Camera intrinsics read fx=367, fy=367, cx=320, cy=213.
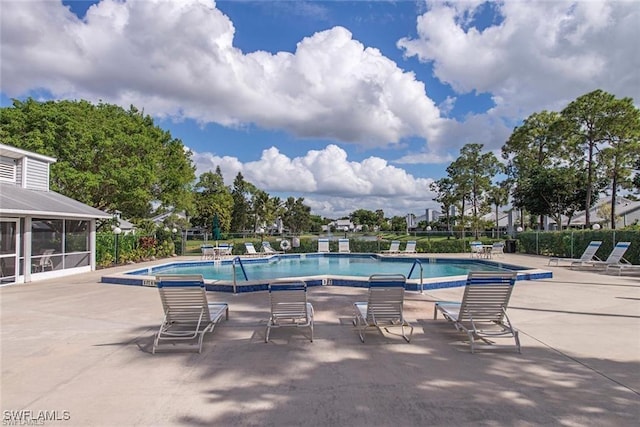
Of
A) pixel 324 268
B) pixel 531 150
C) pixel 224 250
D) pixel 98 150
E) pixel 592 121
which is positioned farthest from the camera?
pixel 531 150

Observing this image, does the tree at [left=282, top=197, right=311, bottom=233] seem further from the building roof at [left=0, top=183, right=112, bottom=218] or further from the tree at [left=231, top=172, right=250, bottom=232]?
the building roof at [left=0, top=183, right=112, bottom=218]

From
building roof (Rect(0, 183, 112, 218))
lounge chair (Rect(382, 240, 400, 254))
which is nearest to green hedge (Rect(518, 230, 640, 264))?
lounge chair (Rect(382, 240, 400, 254))

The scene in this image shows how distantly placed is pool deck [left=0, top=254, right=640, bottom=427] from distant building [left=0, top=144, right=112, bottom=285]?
19.5 ft

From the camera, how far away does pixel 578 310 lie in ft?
23.2

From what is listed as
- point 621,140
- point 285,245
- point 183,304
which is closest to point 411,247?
point 285,245

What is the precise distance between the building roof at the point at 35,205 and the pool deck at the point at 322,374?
555 centimetres

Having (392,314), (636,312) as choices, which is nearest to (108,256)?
(392,314)

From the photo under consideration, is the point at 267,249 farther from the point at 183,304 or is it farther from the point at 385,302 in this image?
the point at 385,302

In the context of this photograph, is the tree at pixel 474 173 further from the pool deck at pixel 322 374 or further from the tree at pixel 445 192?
the pool deck at pixel 322 374

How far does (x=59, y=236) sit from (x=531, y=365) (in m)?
15.1

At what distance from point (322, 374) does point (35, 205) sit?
40.7 feet

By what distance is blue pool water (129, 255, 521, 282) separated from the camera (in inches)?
610

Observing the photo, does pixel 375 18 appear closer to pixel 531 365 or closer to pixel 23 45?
pixel 531 365

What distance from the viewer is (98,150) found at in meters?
22.6
